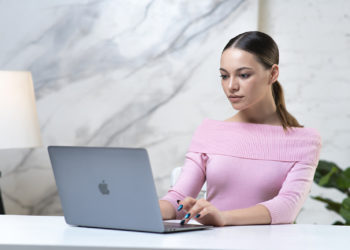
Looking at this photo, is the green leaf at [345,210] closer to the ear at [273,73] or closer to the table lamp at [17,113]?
the ear at [273,73]

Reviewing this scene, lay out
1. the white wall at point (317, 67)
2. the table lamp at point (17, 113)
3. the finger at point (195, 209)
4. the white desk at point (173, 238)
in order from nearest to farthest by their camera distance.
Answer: the white desk at point (173, 238)
the finger at point (195, 209)
the table lamp at point (17, 113)
the white wall at point (317, 67)

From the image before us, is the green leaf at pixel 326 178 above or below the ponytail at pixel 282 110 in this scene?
below

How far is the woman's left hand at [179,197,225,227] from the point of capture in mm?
1279

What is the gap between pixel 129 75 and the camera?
294cm

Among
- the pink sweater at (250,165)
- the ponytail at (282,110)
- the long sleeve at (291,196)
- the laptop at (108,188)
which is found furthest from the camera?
the ponytail at (282,110)

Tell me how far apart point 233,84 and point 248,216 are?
0.38 metres

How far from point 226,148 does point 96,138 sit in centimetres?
135

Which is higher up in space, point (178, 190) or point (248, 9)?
point (248, 9)

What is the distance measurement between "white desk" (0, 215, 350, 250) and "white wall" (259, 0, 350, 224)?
5.08 ft

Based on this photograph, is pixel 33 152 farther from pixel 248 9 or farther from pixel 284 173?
pixel 284 173

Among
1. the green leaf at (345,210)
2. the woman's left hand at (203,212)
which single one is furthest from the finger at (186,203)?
the green leaf at (345,210)

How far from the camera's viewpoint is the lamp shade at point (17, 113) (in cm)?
252

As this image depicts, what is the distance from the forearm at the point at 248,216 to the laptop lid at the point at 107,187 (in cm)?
25

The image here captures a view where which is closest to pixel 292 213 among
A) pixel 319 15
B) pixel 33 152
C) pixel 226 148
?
pixel 226 148
